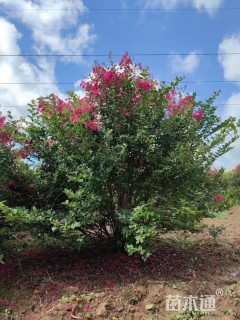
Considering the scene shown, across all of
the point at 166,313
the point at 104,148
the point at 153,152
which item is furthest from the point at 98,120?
the point at 166,313

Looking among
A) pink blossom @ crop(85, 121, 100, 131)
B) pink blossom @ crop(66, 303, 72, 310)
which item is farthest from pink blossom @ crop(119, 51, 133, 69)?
pink blossom @ crop(66, 303, 72, 310)

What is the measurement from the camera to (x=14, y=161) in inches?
155

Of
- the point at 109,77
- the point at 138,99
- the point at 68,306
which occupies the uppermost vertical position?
the point at 109,77

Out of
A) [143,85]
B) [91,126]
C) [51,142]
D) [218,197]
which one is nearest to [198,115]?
[143,85]

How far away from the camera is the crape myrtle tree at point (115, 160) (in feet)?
11.5

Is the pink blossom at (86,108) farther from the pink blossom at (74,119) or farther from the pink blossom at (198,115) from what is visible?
the pink blossom at (198,115)

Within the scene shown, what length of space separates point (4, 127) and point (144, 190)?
1.64m

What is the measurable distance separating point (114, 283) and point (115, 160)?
1.14 meters

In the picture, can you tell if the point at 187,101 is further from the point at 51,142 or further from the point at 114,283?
the point at 114,283

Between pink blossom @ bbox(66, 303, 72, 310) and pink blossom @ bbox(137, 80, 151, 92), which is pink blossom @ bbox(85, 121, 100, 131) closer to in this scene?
pink blossom @ bbox(137, 80, 151, 92)

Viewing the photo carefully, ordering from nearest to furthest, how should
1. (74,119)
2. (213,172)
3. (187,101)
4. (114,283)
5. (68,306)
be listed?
(68,306), (114,283), (74,119), (187,101), (213,172)

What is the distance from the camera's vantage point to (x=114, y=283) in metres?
3.45

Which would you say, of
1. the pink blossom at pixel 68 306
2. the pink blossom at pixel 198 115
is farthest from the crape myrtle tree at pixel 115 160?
the pink blossom at pixel 68 306

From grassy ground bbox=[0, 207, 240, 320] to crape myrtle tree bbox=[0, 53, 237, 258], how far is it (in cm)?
32
